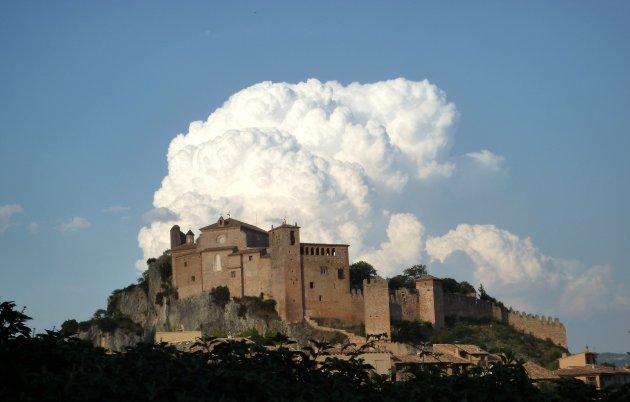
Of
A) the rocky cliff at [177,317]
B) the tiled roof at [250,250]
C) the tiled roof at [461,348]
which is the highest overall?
the tiled roof at [250,250]

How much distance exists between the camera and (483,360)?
225 feet

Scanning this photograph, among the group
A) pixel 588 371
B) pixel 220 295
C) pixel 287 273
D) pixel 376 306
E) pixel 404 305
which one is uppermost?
pixel 287 273

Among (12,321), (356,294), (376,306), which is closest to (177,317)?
(356,294)

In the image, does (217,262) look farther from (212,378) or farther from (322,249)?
(212,378)

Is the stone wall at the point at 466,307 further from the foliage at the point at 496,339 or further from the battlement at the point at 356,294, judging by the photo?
the battlement at the point at 356,294

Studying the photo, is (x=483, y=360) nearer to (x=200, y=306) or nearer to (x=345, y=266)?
(x=345, y=266)

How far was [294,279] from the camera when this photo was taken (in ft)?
258

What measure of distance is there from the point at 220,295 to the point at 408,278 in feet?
62.0

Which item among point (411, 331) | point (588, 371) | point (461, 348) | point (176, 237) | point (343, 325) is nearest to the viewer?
point (588, 371)

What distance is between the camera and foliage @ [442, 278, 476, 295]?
91.6m

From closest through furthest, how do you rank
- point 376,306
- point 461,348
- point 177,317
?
point 461,348 → point 376,306 → point 177,317

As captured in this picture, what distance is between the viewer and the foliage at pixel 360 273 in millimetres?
85275

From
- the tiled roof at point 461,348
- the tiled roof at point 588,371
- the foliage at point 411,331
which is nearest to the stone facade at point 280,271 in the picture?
the foliage at point 411,331

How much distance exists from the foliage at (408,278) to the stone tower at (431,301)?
94.4 inches
